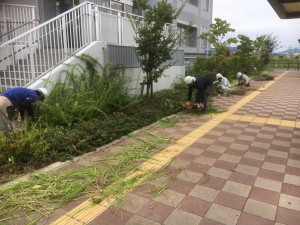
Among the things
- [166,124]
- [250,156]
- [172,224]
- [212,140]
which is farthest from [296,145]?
[172,224]

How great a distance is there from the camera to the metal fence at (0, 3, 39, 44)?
360 inches

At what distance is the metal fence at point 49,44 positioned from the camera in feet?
21.3

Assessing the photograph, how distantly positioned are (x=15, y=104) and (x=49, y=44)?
2473 mm

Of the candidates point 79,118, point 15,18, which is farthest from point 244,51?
point 79,118

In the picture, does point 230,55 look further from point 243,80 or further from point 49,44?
point 49,44

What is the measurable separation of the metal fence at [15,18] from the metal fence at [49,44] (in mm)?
2415

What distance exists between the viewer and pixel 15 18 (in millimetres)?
9422

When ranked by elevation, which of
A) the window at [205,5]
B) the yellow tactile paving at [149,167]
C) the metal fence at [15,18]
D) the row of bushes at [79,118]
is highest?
the window at [205,5]

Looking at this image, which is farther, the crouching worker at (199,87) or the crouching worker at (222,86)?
the crouching worker at (222,86)

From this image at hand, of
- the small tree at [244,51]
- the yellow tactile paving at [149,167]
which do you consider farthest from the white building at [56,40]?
the small tree at [244,51]

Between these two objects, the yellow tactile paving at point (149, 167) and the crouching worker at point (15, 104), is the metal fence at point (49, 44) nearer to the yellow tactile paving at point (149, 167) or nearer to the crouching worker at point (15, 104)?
the crouching worker at point (15, 104)

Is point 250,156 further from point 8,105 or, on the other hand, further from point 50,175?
point 8,105

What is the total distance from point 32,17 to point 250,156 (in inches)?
328

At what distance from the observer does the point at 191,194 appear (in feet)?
11.1
